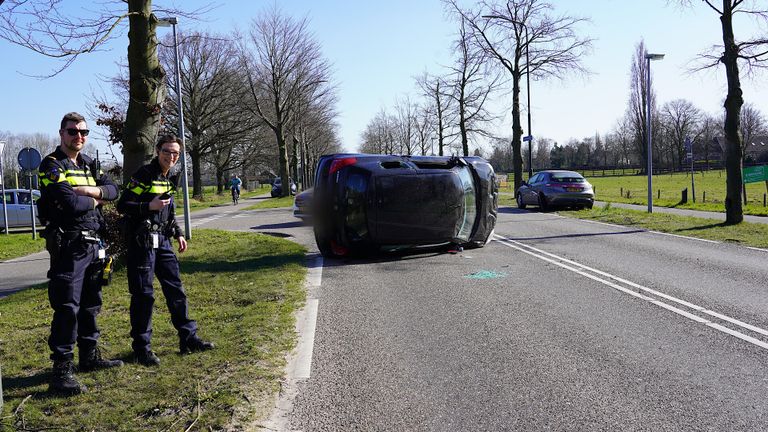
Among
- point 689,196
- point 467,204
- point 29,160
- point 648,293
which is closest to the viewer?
point 648,293

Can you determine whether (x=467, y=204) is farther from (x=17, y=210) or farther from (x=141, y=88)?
(x=17, y=210)

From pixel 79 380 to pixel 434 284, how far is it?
525 centimetres

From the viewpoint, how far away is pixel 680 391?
4293 mm

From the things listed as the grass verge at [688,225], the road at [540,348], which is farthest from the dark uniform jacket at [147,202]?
the grass verge at [688,225]

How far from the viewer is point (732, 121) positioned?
16.3 metres

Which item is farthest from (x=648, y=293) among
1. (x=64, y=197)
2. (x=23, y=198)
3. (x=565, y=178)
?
(x=23, y=198)

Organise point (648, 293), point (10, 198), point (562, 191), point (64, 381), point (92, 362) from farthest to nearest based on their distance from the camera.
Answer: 1. point (562, 191)
2. point (10, 198)
3. point (648, 293)
4. point (92, 362)
5. point (64, 381)

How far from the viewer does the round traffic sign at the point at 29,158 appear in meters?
19.6

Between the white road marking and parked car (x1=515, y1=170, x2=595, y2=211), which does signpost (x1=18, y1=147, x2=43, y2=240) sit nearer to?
the white road marking

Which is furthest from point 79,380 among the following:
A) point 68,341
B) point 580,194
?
point 580,194

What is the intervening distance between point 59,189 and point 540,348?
3.99 metres

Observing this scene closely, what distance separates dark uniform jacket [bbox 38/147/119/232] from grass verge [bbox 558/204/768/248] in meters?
12.3

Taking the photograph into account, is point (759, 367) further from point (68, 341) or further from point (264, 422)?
point (68, 341)

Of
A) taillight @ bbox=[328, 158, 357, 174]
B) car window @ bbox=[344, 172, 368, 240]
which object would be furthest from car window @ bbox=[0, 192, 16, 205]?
car window @ bbox=[344, 172, 368, 240]
